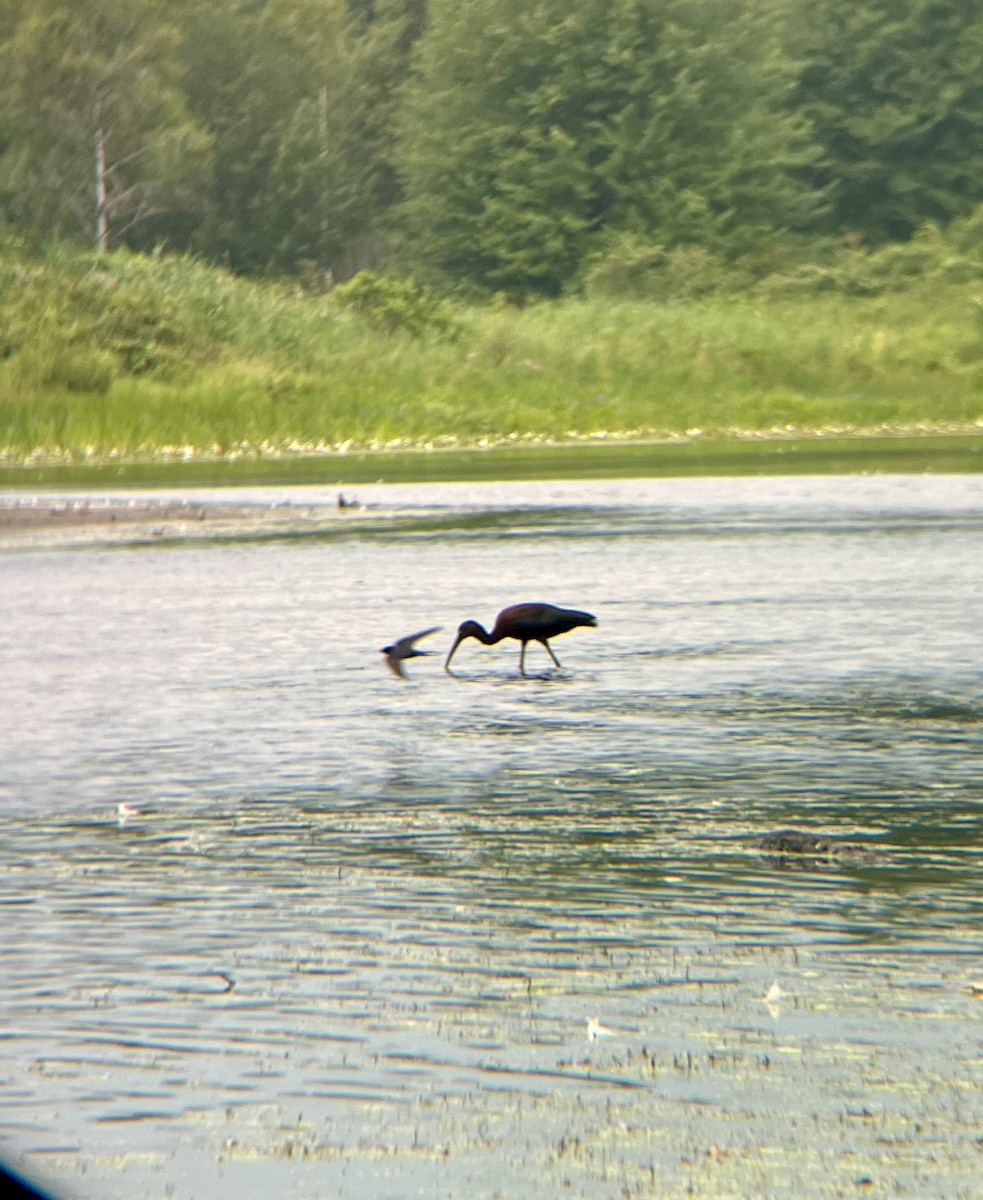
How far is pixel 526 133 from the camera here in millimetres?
69875

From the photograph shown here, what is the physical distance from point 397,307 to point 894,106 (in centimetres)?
2829

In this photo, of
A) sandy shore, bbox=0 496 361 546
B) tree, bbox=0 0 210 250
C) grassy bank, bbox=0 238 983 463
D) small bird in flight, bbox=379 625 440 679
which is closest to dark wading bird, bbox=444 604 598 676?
small bird in flight, bbox=379 625 440 679

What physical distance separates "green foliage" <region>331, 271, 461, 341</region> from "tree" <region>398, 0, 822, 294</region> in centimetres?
1719

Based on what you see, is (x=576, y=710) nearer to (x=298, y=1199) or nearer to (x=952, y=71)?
(x=298, y=1199)

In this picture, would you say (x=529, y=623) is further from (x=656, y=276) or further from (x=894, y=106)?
(x=894, y=106)

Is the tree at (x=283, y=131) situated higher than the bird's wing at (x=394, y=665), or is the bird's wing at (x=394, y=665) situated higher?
the bird's wing at (x=394, y=665)

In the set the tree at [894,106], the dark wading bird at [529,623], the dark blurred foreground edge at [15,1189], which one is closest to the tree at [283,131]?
the tree at [894,106]

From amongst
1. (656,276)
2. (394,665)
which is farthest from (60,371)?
(394,665)

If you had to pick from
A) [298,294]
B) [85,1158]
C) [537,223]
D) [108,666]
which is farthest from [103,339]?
[85,1158]

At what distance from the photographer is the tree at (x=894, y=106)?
7419 cm

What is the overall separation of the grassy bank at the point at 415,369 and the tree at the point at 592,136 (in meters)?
15.5

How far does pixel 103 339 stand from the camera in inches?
1829

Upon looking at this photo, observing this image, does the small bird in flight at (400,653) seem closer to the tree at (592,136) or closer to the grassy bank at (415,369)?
the grassy bank at (415,369)

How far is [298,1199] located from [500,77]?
68.0 metres
